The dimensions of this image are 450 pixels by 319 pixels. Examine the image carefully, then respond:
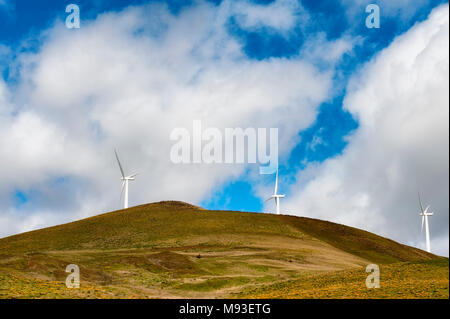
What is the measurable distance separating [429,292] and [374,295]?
400cm

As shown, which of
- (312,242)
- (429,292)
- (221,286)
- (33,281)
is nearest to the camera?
(429,292)

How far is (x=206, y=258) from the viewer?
78.0 m

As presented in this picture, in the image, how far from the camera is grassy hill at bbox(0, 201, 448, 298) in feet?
154

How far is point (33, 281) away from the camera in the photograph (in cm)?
5147

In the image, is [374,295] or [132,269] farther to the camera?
[132,269]

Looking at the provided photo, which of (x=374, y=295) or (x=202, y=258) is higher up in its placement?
(x=202, y=258)

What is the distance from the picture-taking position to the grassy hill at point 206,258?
47.1 m

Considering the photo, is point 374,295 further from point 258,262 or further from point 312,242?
point 312,242

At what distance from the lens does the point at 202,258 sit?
255 feet
